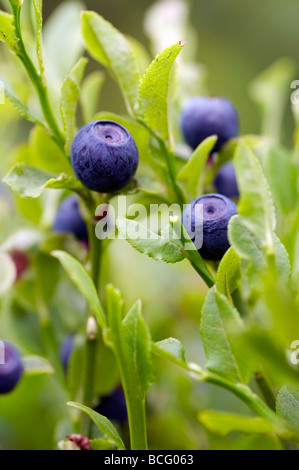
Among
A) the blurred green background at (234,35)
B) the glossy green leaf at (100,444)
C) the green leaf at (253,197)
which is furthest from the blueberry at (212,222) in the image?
the blurred green background at (234,35)

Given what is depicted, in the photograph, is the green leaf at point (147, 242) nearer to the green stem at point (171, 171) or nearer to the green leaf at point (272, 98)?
the green stem at point (171, 171)

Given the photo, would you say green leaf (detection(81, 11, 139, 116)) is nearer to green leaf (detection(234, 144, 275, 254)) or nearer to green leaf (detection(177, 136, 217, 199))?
green leaf (detection(177, 136, 217, 199))

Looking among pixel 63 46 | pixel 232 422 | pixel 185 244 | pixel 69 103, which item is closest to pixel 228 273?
pixel 185 244

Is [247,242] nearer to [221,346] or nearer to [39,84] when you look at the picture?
[221,346]

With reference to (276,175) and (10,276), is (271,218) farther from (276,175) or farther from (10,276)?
(10,276)

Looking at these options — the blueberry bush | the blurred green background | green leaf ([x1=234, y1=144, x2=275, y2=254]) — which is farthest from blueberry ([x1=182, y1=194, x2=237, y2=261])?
the blurred green background
